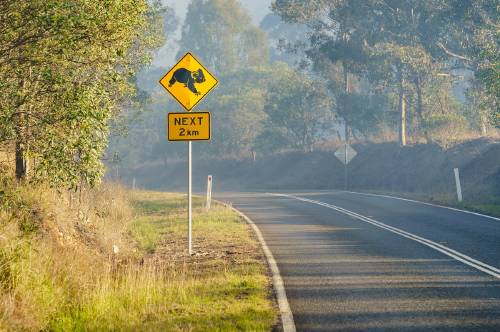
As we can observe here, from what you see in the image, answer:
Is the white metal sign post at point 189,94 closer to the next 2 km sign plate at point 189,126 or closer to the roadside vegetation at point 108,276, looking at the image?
the next 2 km sign plate at point 189,126

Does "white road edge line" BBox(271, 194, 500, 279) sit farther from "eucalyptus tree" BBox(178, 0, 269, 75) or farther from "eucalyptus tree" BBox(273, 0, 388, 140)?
"eucalyptus tree" BBox(178, 0, 269, 75)

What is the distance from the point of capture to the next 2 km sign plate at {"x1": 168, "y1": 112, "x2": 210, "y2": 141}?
43.2 ft

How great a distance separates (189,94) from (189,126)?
74cm

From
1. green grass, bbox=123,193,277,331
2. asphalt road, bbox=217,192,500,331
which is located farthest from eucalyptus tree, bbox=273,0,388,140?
green grass, bbox=123,193,277,331

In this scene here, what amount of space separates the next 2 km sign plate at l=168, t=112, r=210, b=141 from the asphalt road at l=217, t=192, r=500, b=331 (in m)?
2.73

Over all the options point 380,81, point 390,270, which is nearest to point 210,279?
point 390,270

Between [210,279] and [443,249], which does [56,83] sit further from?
[443,249]

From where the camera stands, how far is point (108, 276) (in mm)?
10031

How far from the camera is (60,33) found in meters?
11.0

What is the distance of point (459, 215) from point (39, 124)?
43.6ft

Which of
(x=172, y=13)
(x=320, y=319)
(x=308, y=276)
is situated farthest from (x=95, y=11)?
(x=172, y=13)

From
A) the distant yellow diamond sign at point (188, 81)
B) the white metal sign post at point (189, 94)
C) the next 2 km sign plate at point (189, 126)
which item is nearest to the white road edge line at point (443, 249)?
the white metal sign post at point (189, 94)

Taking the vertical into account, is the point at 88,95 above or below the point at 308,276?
above

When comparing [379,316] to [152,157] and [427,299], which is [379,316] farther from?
[152,157]
